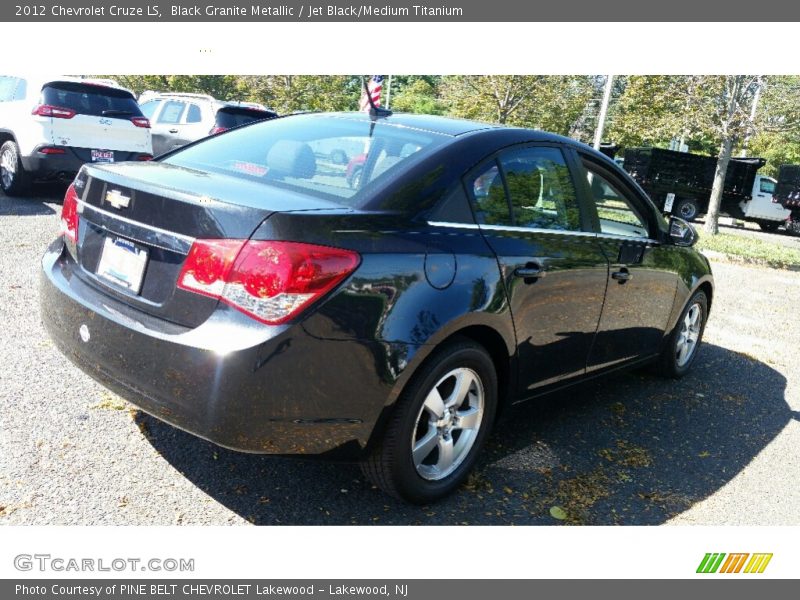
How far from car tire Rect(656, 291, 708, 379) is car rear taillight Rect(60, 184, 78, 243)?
3.92 m

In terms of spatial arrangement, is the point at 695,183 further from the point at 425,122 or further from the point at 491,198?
the point at 491,198

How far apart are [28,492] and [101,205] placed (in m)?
1.22

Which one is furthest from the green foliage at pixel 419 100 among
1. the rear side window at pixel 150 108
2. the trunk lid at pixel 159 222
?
the trunk lid at pixel 159 222

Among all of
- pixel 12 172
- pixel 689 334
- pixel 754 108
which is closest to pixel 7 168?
pixel 12 172

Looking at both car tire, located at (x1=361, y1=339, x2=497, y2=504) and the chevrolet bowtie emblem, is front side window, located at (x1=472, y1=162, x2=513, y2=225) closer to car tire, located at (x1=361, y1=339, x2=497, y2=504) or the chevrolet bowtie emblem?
car tire, located at (x1=361, y1=339, x2=497, y2=504)

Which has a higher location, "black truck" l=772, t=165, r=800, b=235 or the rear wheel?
"black truck" l=772, t=165, r=800, b=235

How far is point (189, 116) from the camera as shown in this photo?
500 inches

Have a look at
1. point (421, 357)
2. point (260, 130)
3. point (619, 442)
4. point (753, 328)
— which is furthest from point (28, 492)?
point (753, 328)

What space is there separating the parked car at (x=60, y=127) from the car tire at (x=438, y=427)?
737 cm

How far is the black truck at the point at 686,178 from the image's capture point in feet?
74.1

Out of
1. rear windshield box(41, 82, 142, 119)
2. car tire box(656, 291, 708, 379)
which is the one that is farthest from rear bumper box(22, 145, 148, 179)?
car tire box(656, 291, 708, 379)

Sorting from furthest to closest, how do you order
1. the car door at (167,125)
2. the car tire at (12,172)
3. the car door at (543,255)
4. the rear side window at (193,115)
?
the car door at (167,125) → the rear side window at (193,115) → the car tire at (12,172) → the car door at (543,255)

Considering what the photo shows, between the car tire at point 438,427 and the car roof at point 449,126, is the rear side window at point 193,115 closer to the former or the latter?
the car roof at point 449,126

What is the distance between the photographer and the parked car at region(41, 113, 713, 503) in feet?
8.02
